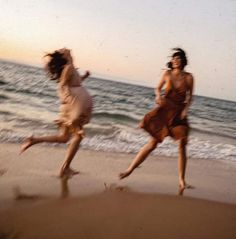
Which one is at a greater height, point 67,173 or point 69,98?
point 69,98

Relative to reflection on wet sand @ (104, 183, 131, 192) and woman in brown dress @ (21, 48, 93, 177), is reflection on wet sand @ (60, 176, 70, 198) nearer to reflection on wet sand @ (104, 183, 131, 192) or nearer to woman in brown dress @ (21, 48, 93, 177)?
woman in brown dress @ (21, 48, 93, 177)

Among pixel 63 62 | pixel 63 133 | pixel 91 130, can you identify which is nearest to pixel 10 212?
pixel 63 133

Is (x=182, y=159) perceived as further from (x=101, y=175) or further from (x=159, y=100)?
(x=101, y=175)

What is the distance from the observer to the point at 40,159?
631cm

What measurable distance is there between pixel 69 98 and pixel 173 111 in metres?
1.32

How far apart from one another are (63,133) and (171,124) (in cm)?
138

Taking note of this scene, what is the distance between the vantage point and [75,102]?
5422 mm

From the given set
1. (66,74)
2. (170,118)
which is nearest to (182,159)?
(170,118)

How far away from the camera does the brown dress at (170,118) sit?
540 cm

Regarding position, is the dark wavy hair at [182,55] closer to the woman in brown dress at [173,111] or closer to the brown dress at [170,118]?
the woman in brown dress at [173,111]

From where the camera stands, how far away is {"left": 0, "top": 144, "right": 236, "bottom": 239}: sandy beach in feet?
12.1

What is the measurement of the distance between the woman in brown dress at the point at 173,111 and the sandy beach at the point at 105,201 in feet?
1.37

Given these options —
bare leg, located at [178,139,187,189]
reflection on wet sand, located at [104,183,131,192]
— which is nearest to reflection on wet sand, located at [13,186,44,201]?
reflection on wet sand, located at [104,183,131,192]

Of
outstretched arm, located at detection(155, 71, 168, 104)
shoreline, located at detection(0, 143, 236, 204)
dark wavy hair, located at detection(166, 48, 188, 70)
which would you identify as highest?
dark wavy hair, located at detection(166, 48, 188, 70)
